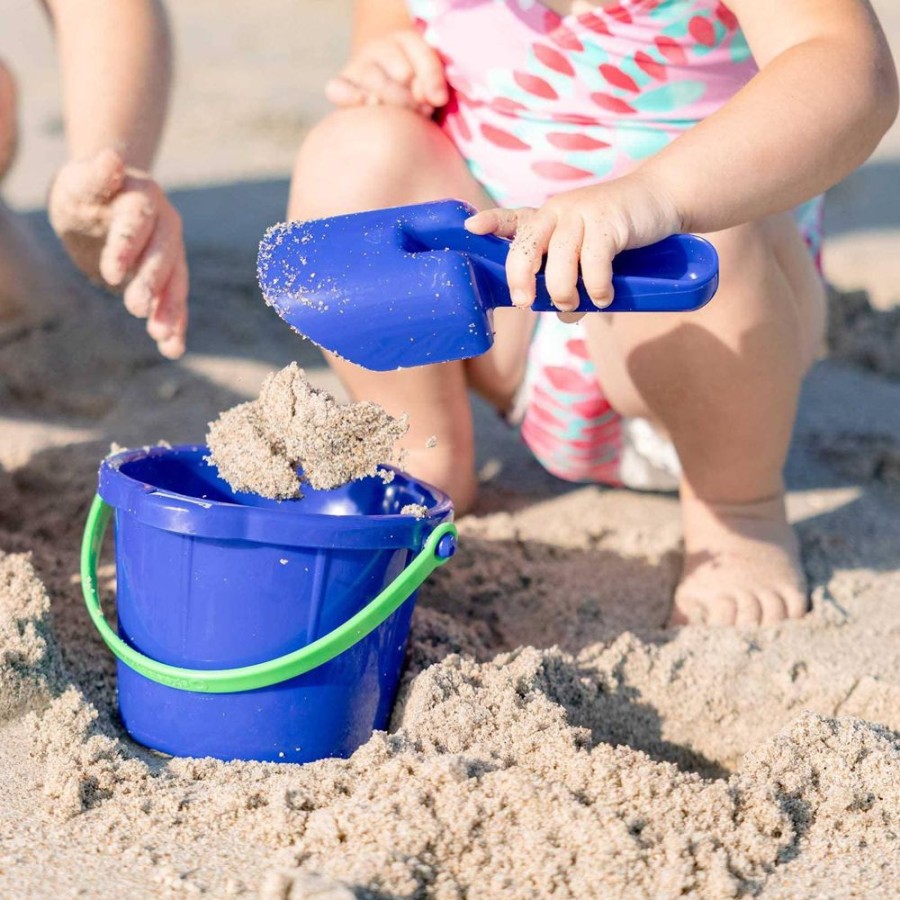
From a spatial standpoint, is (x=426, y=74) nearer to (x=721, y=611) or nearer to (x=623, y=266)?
(x=623, y=266)

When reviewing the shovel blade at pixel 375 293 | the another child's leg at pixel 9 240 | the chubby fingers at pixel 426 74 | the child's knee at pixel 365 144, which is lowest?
the another child's leg at pixel 9 240

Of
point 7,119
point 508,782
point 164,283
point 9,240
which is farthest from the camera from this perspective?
point 9,240

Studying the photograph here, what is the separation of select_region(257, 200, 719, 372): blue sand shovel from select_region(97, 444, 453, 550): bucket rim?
6.9 inches

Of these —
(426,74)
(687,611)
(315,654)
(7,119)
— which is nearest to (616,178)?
(426,74)

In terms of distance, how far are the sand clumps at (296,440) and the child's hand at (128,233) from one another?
12.1 inches

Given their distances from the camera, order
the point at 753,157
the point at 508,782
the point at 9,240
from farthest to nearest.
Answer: the point at 9,240, the point at 753,157, the point at 508,782

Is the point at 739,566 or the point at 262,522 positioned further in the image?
the point at 739,566

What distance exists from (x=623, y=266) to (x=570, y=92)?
519 millimetres

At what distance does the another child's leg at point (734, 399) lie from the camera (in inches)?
62.2

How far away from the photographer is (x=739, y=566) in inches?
64.4

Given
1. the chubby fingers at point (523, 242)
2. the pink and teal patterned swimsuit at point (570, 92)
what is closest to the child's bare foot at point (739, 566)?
the pink and teal patterned swimsuit at point (570, 92)

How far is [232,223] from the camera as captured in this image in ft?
10.1

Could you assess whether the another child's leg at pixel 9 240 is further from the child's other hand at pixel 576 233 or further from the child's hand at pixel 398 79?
the child's other hand at pixel 576 233

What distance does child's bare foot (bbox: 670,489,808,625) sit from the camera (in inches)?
63.0
